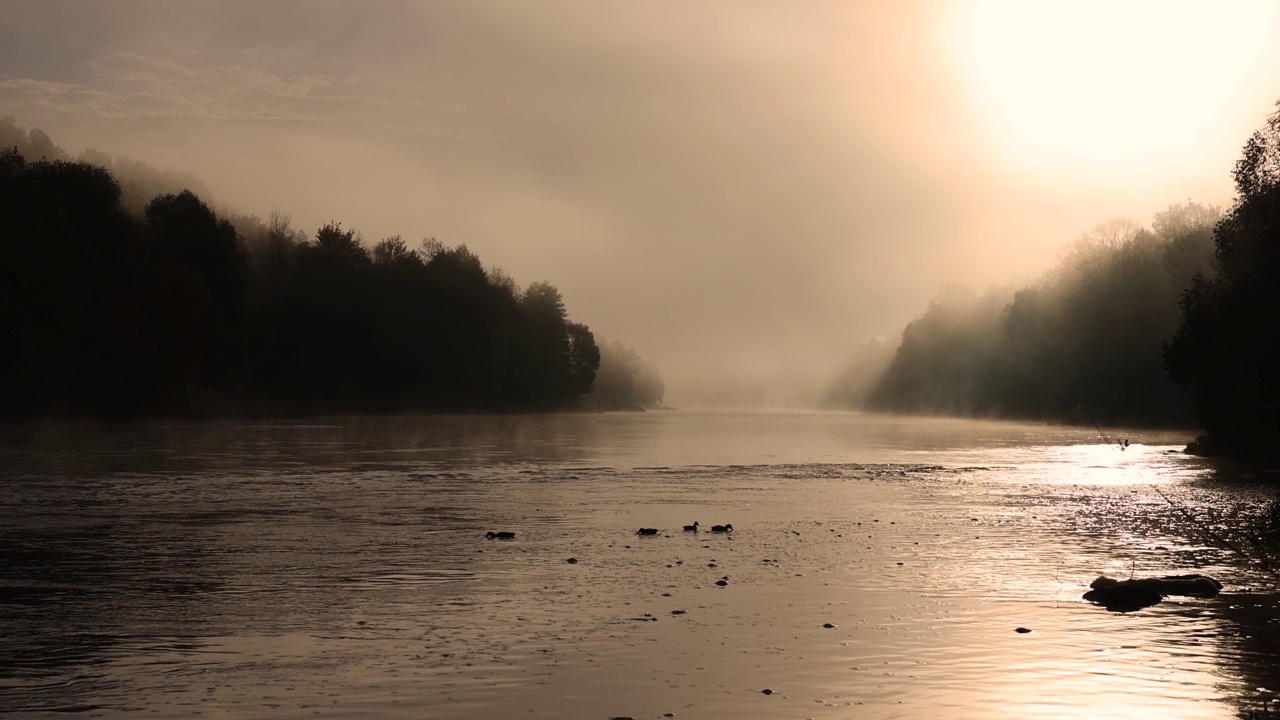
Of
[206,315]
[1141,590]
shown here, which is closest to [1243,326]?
[1141,590]

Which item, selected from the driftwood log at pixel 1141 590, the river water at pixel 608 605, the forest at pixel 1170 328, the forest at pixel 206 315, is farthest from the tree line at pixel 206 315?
the driftwood log at pixel 1141 590

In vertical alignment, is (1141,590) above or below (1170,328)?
below

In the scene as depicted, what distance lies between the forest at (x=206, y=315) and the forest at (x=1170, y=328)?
280 feet

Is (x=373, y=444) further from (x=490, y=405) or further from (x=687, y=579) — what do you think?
(x=490, y=405)

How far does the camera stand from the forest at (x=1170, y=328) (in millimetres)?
58219

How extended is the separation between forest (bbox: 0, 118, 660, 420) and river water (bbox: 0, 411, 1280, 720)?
64016mm

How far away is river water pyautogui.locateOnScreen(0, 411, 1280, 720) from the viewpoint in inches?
564

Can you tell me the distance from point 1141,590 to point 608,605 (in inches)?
369

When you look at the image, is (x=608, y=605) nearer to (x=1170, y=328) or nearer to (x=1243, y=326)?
(x=1243, y=326)

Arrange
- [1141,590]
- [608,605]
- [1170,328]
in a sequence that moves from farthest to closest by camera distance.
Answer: [1170,328], [1141,590], [608,605]

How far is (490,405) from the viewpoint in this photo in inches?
7859

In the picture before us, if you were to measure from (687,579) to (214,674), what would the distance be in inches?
410

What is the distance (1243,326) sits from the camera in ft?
193

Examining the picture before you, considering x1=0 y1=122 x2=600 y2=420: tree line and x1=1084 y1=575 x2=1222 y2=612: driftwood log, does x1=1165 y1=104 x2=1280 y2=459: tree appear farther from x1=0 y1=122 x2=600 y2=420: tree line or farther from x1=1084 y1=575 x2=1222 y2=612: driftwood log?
x1=0 y1=122 x2=600 y2=420: tree line
